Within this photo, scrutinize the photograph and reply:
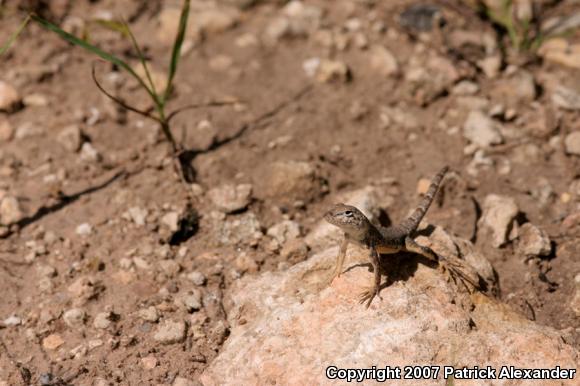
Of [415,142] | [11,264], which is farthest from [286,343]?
[415,142]

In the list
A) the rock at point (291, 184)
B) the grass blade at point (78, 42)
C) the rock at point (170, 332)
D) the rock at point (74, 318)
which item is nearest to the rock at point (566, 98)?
the rock at point (291, 184)

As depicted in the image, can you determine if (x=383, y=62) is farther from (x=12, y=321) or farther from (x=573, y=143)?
(x=12, y=321)

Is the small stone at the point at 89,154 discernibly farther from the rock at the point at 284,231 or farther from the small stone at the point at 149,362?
the small stone at the point at 149,362

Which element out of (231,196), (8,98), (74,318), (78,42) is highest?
(8,98)

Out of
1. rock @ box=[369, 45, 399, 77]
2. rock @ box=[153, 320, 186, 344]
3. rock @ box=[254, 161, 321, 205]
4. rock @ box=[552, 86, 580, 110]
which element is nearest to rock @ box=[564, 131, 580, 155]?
rock @ box=[552, 86, 580, 110]

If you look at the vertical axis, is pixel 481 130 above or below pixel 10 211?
below

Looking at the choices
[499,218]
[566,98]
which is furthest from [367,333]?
[566,98]

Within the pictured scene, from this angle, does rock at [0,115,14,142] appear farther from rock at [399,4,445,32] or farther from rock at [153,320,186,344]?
rock at [399,4,445,32]
